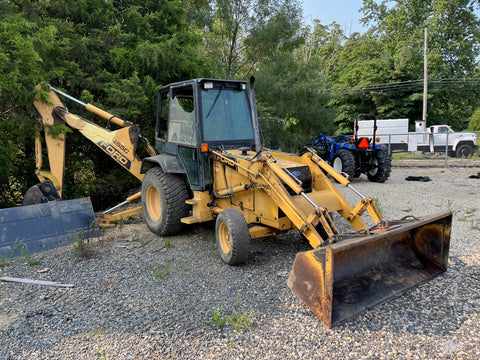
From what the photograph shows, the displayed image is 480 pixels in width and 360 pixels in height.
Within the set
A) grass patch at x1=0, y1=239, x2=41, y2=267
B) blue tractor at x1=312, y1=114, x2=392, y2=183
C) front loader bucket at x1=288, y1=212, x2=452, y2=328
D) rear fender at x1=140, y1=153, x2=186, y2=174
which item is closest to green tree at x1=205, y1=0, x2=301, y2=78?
blue tractor at x1=312, y1=114, x2=392, y2=183

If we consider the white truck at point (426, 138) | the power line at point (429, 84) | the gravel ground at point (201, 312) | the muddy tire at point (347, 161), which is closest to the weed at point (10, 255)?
the gravel ground at point (201, 312)

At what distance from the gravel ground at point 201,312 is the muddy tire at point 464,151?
17557 millimetres

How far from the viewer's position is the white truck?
20.2 metres

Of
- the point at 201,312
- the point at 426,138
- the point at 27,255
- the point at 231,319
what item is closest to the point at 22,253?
the point at 27,255

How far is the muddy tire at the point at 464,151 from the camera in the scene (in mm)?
20125

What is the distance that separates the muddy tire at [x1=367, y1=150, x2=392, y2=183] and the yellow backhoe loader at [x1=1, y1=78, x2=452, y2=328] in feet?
21.5

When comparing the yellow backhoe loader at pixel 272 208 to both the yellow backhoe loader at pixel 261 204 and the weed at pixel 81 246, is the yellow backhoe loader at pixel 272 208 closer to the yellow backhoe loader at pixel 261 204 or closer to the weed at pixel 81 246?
the yellow backhoe loader at pixel 261 204

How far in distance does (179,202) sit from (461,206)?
6.28 metres

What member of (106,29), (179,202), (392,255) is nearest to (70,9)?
(106,29)

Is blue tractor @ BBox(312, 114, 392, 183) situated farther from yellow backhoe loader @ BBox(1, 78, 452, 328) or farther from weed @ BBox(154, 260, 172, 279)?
weed @ BBox(154, 260, 172, 279)

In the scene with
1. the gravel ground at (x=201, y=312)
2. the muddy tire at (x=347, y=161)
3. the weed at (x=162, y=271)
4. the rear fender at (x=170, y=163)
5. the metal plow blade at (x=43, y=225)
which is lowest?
the gravel ground at (x=201, y=312)

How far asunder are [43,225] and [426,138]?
22031 millimetres

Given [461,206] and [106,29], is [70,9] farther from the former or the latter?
[461,206]

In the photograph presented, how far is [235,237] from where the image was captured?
14.0 feet
